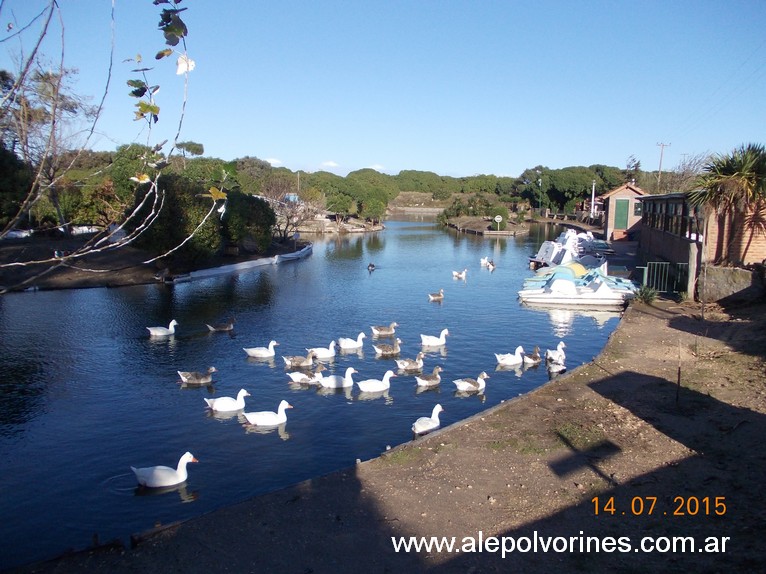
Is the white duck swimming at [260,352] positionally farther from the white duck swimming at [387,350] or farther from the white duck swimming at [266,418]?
the white duck swimming at [266,418]

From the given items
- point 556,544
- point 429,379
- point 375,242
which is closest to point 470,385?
point 429,379

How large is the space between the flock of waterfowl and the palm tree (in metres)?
10.3

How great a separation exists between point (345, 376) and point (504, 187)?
12472cm

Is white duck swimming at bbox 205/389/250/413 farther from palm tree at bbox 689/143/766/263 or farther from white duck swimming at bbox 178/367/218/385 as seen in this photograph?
palm tree at bbox 689/143/766/263

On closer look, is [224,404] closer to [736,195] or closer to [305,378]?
[305,378]

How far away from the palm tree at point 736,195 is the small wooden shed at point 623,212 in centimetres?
3369

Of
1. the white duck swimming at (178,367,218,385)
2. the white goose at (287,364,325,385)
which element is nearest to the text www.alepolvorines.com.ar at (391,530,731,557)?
the white goose at (287,364,325,385)

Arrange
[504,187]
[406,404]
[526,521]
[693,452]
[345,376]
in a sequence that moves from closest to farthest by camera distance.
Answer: [526,521] → [693,452] → [406,404] → [345,376] → [504,187]

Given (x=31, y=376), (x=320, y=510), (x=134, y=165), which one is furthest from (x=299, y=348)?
(x=134, y=165)

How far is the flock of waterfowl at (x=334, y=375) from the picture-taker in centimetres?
1053

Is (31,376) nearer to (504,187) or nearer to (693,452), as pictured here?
(693,452)

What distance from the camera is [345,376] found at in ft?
52.0

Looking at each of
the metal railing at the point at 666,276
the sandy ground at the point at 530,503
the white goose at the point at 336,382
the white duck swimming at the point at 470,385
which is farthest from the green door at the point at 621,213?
the white goose at the point at 336,382

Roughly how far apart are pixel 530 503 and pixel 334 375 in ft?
28.5
